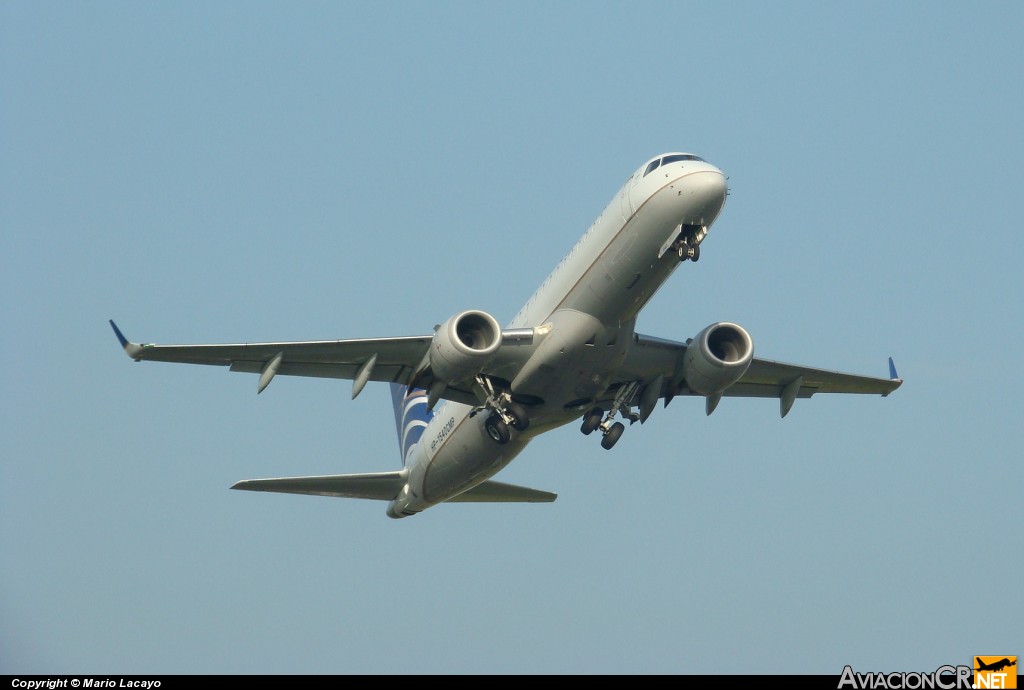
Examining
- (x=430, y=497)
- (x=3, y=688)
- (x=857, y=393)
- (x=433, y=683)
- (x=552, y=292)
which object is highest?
(x=857, y=393)

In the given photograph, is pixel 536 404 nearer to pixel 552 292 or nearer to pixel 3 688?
pixel 552 292

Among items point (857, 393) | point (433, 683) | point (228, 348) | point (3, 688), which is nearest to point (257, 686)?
A: point (433, 683)

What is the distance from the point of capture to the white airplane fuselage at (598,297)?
35344mm

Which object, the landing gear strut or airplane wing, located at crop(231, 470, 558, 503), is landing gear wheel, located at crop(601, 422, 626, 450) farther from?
airplane wing, located at crop(231, 470, 558, 503)

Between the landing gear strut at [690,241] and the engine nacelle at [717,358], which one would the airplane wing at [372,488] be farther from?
the landing gear strut at [690,241]

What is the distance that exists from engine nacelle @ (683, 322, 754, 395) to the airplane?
0.04m

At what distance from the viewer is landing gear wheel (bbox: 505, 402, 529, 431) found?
1528 inches

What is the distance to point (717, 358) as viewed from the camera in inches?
1553

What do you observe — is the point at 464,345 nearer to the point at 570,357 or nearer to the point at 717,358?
the point at 570,357

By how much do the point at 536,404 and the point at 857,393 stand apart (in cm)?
1192

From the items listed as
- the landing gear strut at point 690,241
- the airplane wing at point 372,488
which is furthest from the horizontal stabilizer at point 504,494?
the landing gear strut at point 690,241

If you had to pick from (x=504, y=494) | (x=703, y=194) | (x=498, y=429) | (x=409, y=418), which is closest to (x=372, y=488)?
(x=409, y=418)

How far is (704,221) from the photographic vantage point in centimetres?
3559

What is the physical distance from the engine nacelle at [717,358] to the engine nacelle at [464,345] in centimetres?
610
